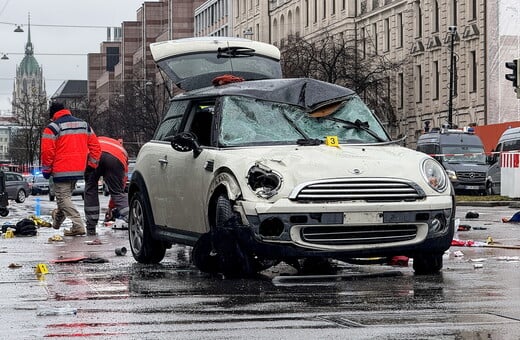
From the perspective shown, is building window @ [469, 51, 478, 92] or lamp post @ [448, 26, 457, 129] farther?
building window @ [469, 51, 478, 92]

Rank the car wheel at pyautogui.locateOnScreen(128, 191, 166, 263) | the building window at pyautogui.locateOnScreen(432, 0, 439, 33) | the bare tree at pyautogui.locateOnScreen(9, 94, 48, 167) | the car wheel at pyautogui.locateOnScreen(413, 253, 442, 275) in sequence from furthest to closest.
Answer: the bare tree at pyautogui.locateOnScreen(9, 94, 48, 167) → the building window at pyautogui.locateOnScreen(432, 0, 439, 33) → the car wheel at pyautogui.locateOnScreen(128, 191, 166, 263) → the car wheel at pyautogui.locateOnScreen(413, 253, 442, 275)

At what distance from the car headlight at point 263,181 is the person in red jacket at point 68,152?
29.5 ft

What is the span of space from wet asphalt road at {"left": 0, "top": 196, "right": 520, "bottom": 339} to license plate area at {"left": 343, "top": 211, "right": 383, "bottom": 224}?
0.50 meters

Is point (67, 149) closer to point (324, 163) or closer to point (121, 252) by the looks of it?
point (121, 252)

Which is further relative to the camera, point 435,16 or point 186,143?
point 435,16

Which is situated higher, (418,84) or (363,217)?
(418,84)

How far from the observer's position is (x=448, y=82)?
66.1 metres

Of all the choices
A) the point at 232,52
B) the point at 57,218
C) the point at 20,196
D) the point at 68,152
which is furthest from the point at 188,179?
the point at 20,196

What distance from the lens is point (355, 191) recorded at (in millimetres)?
9984

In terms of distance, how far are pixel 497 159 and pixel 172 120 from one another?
3037 cm

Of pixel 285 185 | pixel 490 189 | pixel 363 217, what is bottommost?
pixel 490 189

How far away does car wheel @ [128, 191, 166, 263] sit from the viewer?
41.6 feet

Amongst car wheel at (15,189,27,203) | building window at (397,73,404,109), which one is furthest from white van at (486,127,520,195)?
building window at (397,73,404,109)

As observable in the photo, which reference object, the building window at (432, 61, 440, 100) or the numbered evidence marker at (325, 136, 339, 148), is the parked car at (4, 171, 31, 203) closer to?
the building window at (432, 61, 440, 100)
